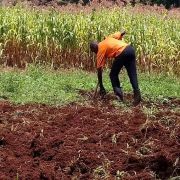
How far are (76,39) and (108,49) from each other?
4959mm

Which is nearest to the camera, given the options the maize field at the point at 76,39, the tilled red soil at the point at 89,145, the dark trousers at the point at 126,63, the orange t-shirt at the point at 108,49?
the tilled red soil at the point at 89,145

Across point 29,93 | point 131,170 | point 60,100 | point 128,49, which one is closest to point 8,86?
point 29,93

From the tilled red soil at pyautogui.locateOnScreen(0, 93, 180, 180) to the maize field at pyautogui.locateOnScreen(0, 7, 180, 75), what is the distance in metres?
6.30

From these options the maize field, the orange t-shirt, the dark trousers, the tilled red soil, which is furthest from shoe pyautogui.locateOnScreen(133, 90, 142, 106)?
the maize field

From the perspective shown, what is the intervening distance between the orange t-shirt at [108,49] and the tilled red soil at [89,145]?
6.31 feet

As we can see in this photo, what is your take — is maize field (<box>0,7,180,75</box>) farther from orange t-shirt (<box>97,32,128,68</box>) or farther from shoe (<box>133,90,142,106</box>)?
orange t-shirt (<box>97,32,128,68</box>)

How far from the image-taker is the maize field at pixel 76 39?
14.8 metres

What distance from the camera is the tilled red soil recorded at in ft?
19.6

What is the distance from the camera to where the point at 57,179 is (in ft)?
19.0

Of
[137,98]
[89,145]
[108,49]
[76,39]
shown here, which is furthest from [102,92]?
[76,39]

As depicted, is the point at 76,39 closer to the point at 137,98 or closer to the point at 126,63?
the point at 126,63

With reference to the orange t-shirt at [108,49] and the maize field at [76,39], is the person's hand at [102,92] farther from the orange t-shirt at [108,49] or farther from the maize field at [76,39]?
the maize field at [76,39]

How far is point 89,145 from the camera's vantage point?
667cm

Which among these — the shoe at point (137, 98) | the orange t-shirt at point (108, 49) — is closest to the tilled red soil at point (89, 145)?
the orange t-shirt at point (108, 49)
